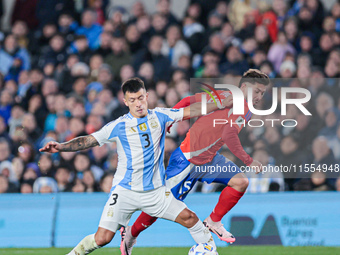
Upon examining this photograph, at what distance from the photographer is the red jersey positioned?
7.61 meters

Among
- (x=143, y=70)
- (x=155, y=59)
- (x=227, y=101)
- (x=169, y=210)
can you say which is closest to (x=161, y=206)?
(x=169, y=210)

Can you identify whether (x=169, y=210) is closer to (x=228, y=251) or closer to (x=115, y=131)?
(x=115, y=131)

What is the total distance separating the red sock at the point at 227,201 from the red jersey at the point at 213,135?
447mm

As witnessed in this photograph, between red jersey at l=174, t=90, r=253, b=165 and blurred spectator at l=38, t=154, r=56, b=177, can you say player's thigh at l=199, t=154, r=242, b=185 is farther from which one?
blurred spectator at l=38, t=154, r=56, b=177

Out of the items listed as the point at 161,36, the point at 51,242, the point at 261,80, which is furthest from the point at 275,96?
the point at 51,242

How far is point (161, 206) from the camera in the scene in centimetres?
700

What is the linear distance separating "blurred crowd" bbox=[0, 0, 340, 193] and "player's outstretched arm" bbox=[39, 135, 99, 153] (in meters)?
3.42

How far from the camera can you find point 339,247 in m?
9.35

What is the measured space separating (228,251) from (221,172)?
195 cm

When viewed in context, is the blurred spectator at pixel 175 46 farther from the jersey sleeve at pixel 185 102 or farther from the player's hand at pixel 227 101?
the player's hand at pixel 227 101

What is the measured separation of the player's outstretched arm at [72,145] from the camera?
21.9 feet

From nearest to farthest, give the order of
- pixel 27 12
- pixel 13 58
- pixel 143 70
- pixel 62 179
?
1. pixel 62 179
2. pixel 143 70
3. pixel 13 58
4. pixel 27 12

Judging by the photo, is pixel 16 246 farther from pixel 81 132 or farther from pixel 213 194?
pixel 213 194

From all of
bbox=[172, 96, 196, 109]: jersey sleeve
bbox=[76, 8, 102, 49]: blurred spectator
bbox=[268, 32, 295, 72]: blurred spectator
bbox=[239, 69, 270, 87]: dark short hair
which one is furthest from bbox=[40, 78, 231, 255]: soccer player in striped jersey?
bbox=[76, 8, 102, 49]: blurred spectator
